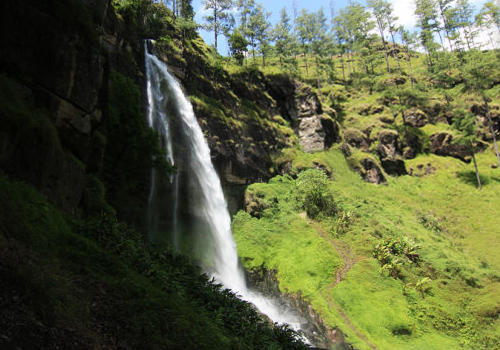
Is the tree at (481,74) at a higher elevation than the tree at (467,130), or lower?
higher

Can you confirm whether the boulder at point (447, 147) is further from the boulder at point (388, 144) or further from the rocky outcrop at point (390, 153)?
the boulder at point (388, 144)

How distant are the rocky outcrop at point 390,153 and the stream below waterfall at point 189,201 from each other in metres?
23.2

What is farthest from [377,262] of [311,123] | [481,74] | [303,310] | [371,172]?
[481,74]

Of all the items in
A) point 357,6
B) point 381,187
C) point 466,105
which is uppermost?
point 357,6

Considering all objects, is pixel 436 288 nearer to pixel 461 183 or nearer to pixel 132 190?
pixel 132 190

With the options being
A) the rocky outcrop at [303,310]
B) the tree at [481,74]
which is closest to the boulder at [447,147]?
the tree at [481,74]

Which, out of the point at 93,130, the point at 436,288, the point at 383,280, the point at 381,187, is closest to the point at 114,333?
the point at 93,130

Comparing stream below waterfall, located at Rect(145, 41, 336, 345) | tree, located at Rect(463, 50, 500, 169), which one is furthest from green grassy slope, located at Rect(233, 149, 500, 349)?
tree, located at Rect(463, 50, 500, 169)

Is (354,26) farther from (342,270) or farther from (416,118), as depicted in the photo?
(342,270)

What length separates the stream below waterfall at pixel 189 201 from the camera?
1977 cm

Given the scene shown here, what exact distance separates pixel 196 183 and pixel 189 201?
5.00 feet

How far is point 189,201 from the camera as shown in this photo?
2192 centimetres

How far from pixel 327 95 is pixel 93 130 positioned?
45.7 meters

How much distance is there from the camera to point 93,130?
42.5 ft
